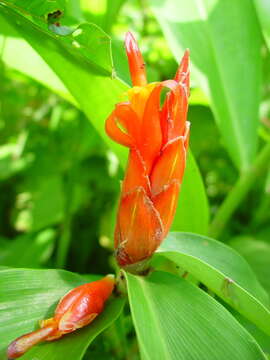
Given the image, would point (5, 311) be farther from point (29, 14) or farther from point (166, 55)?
point (166, 55)

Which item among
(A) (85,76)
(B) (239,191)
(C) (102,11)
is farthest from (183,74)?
(C) (102,11)

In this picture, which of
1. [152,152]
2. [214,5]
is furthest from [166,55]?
[152,152]

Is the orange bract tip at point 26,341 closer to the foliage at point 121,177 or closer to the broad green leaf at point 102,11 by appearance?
the foliage at point 121,177

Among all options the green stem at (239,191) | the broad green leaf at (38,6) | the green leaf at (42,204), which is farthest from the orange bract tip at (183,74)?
the green leaf at (42,204)

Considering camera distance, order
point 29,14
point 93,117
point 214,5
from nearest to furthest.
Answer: point 29,14 < point 93,117 < point 214,5

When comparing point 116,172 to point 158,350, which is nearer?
point 158,350

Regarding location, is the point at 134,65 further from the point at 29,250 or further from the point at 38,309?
Result: the point at 29,250
